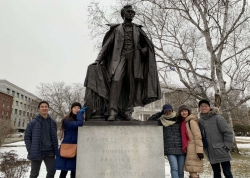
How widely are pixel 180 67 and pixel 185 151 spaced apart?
12.8 m

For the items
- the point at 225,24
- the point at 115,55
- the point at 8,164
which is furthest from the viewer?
the point at 225,24

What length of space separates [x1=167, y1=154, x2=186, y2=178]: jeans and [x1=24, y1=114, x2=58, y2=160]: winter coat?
2.40 metres

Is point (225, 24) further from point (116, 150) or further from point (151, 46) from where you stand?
point (116, 150)

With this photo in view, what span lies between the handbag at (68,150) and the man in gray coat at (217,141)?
2.68 m

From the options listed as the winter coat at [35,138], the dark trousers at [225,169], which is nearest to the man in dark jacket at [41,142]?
the winter coat at [35,138]

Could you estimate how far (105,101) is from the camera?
448 centimetres

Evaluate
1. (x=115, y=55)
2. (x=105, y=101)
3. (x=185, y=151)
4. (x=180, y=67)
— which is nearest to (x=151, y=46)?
(x=115, y=55)

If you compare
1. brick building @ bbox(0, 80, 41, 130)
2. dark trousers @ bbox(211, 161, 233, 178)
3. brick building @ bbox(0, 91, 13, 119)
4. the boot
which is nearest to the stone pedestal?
the boot

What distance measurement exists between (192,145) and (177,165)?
524 mm

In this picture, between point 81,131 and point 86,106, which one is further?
point 86,106

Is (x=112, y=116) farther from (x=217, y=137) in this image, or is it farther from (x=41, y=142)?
(x=217, y=137)

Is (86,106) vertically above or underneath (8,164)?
above

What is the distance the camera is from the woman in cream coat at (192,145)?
13.5 feet

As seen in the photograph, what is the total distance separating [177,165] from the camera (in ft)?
14.3
